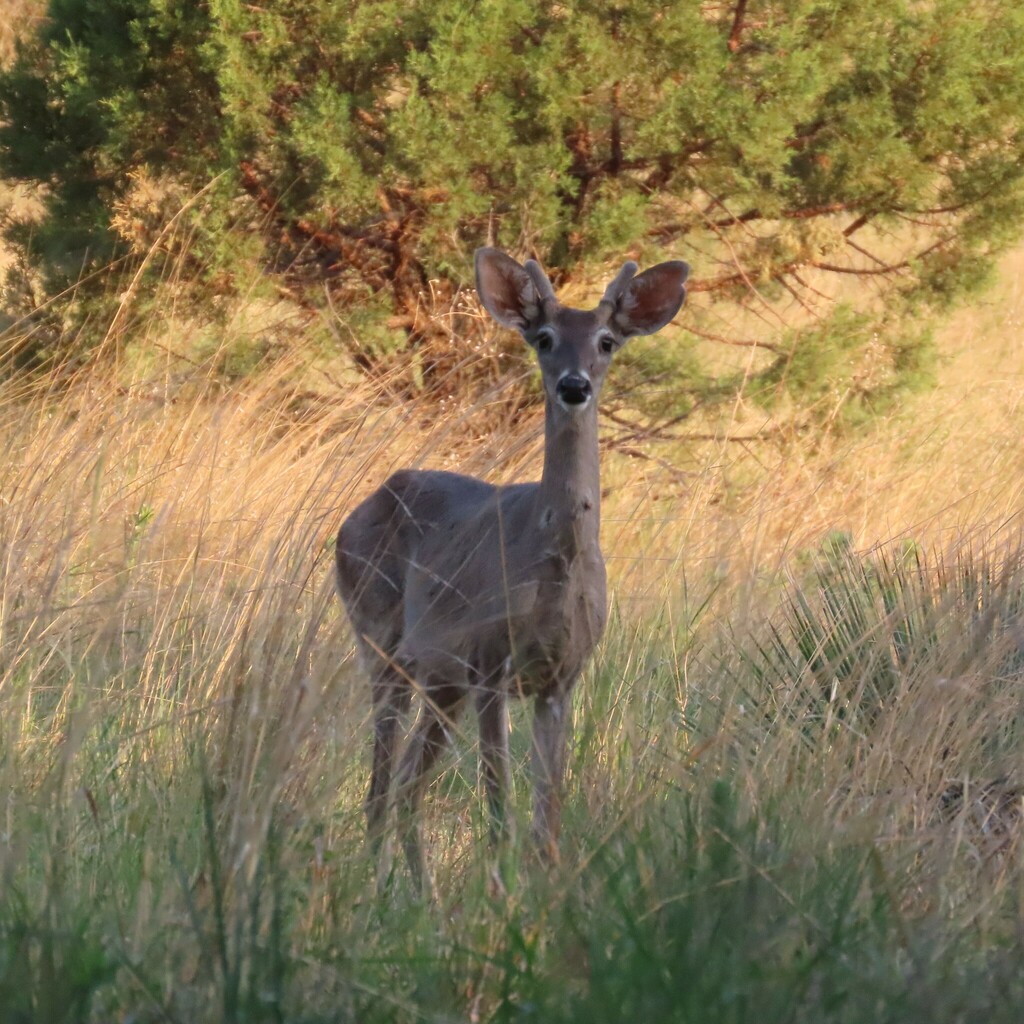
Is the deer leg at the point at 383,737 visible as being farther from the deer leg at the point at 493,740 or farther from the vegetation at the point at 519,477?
the deer leg at the point at 493,740

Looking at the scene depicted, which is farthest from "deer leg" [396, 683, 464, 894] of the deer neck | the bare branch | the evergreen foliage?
the bare branch

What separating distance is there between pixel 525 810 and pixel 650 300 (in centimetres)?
159

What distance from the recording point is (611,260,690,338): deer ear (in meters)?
4.57

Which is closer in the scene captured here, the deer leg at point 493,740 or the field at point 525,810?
the field at point 525,810

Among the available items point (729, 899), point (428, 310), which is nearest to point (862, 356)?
point (428, 310)

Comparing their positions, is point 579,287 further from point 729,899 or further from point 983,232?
point 729,899

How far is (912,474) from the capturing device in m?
8.45

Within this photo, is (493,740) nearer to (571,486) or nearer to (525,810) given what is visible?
(525,810)

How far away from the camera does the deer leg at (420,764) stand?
3420mm

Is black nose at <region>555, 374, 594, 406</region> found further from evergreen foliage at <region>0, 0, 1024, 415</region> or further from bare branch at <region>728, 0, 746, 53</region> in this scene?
bare branch at <region>728, 0, 746, 53</region>

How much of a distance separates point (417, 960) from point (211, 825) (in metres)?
0.41

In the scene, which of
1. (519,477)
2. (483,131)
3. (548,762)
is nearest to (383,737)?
(548,762)

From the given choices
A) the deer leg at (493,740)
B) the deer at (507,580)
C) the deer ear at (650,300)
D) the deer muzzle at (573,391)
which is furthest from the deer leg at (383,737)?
the deer ear at (650,300)

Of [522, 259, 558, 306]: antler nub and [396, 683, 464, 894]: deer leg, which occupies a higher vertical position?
[522, 259, 558, 306]: antler nub
